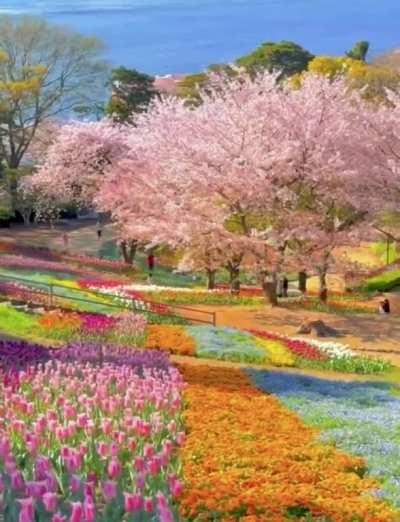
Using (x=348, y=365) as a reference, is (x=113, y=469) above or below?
above

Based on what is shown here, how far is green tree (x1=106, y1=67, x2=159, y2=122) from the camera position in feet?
233

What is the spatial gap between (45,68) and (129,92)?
42.3 ft

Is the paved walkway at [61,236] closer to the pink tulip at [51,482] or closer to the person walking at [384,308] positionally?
the person walking at [384,308]

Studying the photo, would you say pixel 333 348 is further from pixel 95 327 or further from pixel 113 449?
pixel 113 449

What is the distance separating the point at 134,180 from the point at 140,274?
18.4 ft

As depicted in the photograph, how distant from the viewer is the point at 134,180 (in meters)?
41.3

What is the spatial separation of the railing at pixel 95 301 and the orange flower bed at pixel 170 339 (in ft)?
7.76

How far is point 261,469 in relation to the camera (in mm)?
10836

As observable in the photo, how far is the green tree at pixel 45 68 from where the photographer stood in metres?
61.8

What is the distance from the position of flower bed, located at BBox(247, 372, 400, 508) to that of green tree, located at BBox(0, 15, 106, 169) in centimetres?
4717

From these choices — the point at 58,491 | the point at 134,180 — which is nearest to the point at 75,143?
the point at 134,180

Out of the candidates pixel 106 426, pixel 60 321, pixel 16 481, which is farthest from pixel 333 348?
pixel 16 481

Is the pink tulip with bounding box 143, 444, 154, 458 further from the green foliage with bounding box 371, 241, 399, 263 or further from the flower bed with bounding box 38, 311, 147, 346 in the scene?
the green foliage with bounding box 371, 241, 399, 263

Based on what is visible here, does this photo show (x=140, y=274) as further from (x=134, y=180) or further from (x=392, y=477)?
(x=392, y=477)
